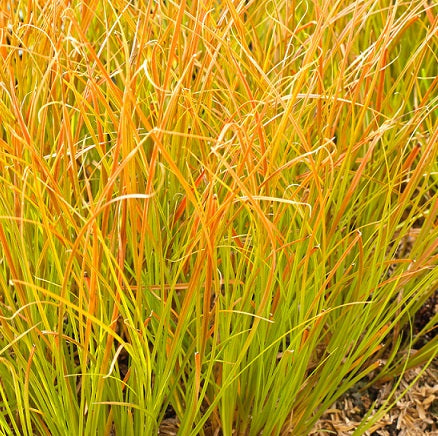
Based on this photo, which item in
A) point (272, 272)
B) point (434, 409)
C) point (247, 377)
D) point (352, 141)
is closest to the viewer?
point (272, 272)

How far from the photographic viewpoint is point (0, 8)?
1147 millimetres

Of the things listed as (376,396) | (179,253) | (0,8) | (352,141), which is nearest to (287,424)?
(376,396)

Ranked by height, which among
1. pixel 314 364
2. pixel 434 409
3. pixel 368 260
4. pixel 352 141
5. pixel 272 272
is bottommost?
pixel 434 409

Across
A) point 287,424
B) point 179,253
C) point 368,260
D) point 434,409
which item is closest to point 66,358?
point 179,253

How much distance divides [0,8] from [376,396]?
994 millimetres

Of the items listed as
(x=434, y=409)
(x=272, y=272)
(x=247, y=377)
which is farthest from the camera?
(x=434, y=409)

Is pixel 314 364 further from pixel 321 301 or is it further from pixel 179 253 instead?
pixel 179 253

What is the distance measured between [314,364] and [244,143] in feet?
1.59

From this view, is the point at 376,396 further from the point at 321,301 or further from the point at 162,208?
the point at 162,208

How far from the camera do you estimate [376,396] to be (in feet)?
4.42

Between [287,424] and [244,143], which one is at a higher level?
[244,143]

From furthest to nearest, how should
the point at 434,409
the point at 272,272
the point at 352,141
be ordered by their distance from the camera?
the point at 434,409
the point at 352,141
the point at 272,272

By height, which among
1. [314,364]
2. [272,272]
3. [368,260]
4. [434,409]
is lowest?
[434,409]

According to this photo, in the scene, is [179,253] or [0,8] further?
[0,8]
